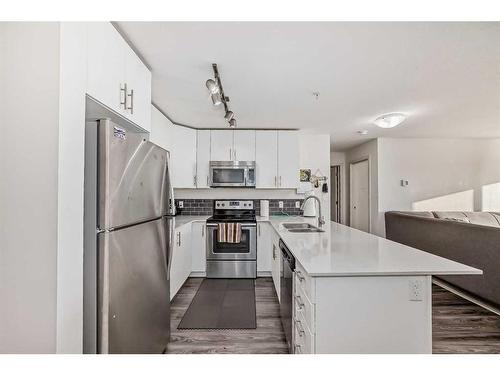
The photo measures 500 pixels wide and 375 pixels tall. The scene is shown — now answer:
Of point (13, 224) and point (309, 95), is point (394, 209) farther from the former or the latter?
point (13, 224)

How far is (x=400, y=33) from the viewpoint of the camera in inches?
62.9

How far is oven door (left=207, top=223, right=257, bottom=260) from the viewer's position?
350 centimetres

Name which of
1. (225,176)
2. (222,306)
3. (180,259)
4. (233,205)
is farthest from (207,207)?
(222,306)

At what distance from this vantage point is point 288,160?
3.97 m

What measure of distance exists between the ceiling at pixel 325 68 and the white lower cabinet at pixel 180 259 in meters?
1.53

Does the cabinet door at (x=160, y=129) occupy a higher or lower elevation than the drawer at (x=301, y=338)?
higher

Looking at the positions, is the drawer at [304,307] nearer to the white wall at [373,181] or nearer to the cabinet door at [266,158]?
the cabinet door at [266,158]

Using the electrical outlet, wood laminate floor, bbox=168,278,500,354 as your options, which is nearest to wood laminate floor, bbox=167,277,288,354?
wood laminate floor, bbox=168,278,500,354

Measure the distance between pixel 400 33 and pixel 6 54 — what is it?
208 centimetres

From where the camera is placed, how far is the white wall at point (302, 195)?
4.23m

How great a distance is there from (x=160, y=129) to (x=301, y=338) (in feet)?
8.94

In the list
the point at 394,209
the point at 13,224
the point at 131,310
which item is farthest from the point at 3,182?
the point at 394,209

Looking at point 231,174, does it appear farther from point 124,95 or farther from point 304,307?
point 304,307

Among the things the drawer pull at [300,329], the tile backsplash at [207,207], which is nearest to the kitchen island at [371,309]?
the drawer pull at [300,329]
